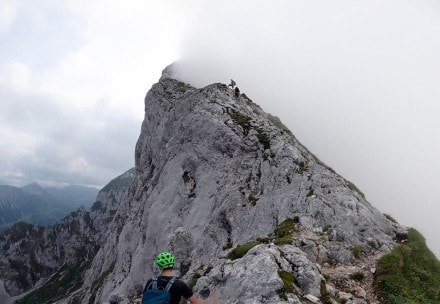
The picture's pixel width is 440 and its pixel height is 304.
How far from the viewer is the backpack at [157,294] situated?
10430mm

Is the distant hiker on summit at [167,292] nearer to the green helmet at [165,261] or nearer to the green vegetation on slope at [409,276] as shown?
the green helmet at [165,261]

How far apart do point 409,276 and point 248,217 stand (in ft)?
81.5

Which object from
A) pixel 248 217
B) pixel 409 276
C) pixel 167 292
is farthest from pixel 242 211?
pixel 167 292

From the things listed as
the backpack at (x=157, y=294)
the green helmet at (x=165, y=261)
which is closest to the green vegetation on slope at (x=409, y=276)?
the green helmet at (x=165, y=261)

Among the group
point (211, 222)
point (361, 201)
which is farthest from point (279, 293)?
point (211, 222)

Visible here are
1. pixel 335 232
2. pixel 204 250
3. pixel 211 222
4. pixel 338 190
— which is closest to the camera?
pixel 335 232

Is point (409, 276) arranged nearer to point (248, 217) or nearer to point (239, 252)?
point (239, 252)

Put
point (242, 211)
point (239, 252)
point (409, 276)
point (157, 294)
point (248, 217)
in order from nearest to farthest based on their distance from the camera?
point (157, 294) → point (409, 276) → point (239, 252) → point (248, 217) → point (242, 211)

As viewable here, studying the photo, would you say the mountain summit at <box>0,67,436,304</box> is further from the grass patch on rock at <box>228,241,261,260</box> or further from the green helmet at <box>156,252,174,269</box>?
the green helmet at <box>156,252,174,269</box>

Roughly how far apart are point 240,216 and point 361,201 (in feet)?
52.7

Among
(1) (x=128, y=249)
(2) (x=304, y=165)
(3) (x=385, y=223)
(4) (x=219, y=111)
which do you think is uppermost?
(4) (x=219, y=111)

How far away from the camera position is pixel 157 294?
34.7 feet

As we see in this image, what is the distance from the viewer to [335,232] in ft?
106

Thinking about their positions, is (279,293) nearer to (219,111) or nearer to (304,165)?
(304,165)
